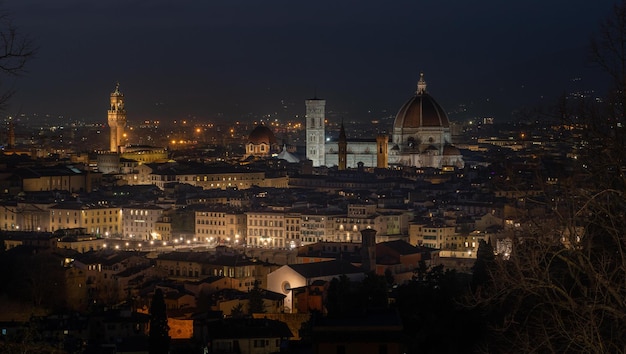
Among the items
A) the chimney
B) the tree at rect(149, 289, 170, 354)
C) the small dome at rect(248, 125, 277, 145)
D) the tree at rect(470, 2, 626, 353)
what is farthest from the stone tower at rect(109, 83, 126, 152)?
the tree at rect(470, 2, 626, 353)

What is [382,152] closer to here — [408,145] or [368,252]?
[408,145]

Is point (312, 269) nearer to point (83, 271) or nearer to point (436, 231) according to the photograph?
point (83, 271)

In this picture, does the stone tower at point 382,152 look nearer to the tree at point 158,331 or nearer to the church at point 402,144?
the church at point 402,144

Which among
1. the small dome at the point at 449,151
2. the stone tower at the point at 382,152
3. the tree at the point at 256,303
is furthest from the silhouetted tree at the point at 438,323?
the small dome at the point at 449,151

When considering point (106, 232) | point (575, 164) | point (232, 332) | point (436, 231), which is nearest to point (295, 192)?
point (106, 232)

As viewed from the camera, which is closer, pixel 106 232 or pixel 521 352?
pixel 521 352

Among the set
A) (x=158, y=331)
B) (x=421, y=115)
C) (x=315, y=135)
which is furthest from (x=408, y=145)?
(x=158, y=331)
